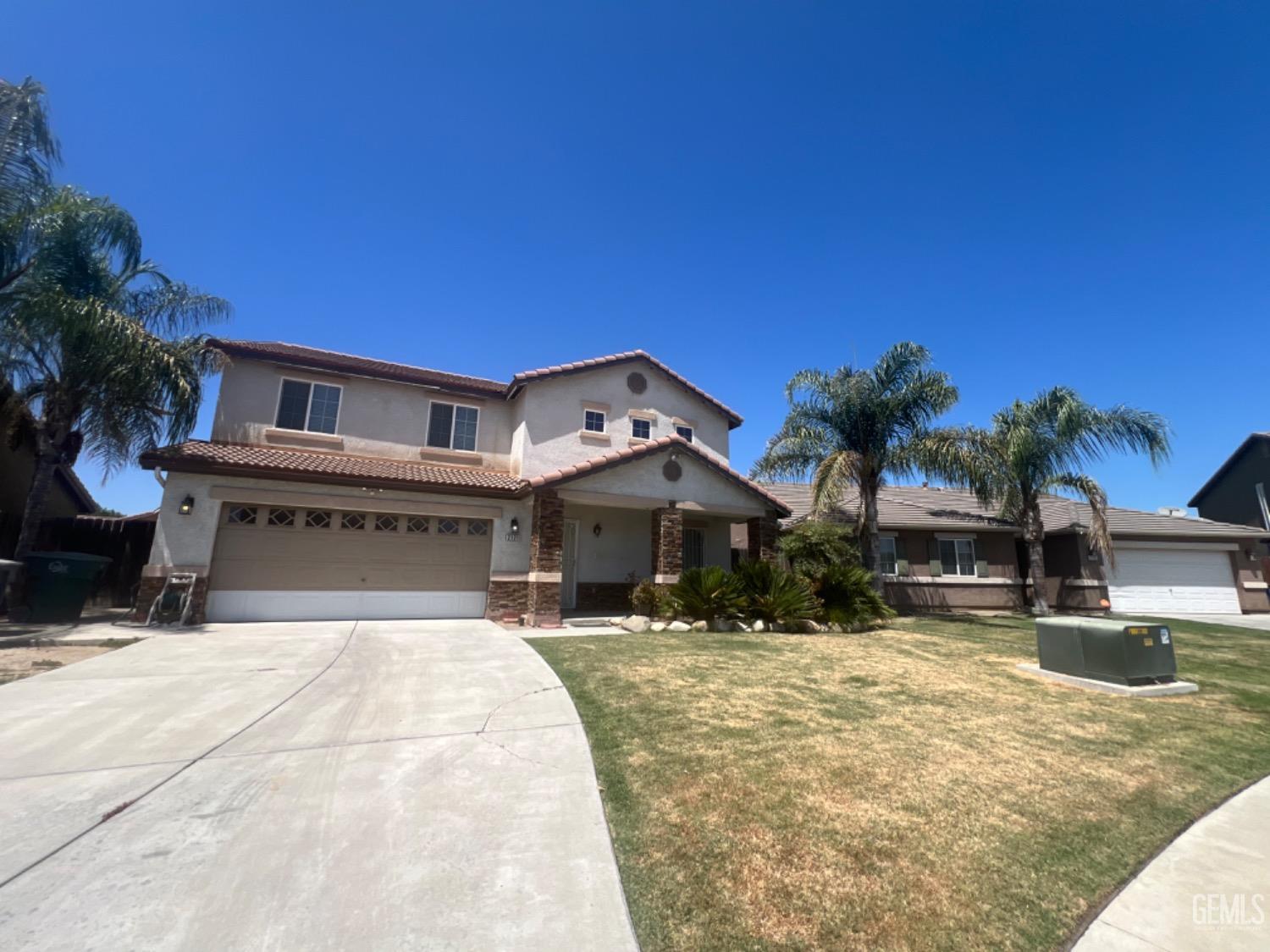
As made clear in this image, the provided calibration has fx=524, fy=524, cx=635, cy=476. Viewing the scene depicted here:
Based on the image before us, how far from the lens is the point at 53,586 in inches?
432

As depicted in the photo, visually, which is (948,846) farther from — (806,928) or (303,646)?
(303,646)

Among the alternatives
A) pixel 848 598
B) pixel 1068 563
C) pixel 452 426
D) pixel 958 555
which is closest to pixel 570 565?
pixel 452 426

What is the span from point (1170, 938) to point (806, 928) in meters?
1.89

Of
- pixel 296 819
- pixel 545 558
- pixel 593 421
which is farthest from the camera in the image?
pixel 593 421

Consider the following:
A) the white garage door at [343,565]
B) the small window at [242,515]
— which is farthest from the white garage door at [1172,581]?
the small window at [242,515]

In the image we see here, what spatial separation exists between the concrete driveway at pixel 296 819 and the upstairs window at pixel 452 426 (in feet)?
34.1

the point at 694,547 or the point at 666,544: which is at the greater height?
the point at 694,547

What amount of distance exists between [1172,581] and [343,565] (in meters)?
29.8

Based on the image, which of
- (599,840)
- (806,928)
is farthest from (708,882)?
(599,840)

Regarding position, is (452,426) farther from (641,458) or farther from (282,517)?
(641,458)

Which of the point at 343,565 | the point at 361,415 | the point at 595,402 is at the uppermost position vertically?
the point at 595,402

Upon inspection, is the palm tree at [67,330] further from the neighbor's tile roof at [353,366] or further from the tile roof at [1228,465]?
the tile roof at [1228,465]

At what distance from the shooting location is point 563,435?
667 inches

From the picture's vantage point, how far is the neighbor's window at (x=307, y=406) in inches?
589
